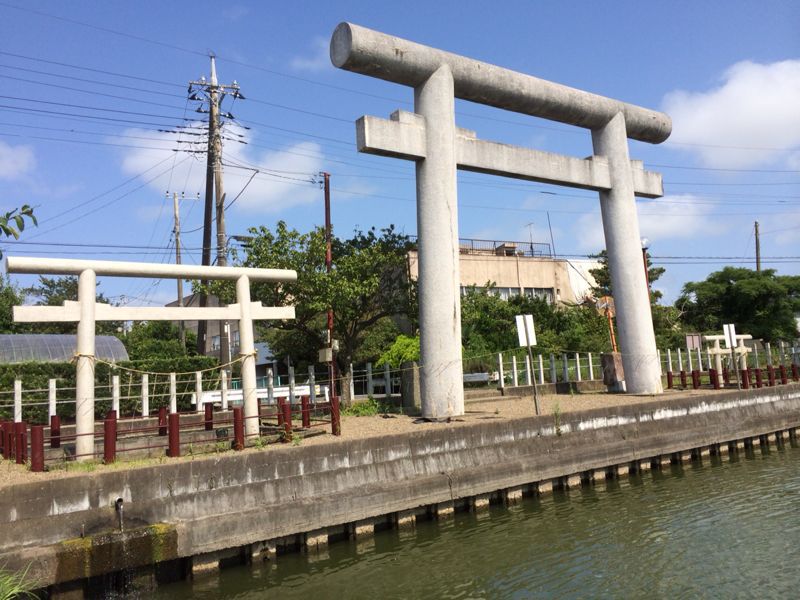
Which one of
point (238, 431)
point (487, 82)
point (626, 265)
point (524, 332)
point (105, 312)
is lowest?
point (238, 431)

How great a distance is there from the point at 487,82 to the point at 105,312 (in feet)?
35.3

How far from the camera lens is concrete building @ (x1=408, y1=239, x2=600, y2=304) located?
37.7 metres

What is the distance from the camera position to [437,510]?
511 inches

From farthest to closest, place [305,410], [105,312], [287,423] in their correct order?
[305,410]
[287,423]
[105,312]

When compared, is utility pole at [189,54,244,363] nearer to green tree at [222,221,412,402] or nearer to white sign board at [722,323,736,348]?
green tree at [222,221,412,402]

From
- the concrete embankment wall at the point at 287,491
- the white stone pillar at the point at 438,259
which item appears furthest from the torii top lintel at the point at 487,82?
the concrete embankment wall at the point at 287,491

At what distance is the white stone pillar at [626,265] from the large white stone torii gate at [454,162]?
3 cm

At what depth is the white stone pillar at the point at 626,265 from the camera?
20.4m

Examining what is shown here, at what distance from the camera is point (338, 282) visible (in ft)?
69.2

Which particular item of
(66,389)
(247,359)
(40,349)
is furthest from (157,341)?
(247,359)

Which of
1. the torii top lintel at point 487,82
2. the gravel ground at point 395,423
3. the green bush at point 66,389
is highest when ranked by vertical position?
the torii top lintel at point 487,82

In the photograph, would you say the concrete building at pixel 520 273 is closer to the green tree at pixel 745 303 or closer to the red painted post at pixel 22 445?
the green tree at pixel 745 303

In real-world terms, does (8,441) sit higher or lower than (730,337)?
lower

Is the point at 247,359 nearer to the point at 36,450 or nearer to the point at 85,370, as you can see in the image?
the point at 85,370
